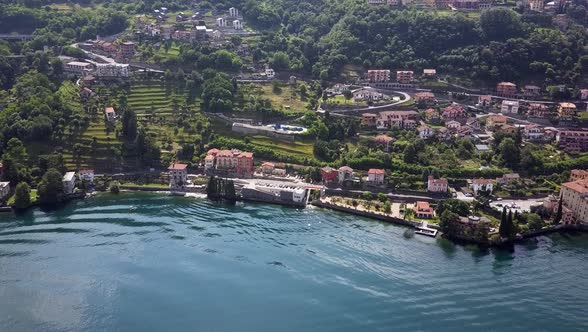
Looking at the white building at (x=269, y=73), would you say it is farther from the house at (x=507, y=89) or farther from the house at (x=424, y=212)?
the house at (x=424, y=212)

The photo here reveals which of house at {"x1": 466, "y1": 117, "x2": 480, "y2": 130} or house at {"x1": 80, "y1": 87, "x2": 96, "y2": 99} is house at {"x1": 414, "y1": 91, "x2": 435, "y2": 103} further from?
house at {"x1": 80, "y1": 87, "x2": 96, "y2": 99}

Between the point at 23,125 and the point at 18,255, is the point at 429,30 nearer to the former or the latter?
the point at 23,125

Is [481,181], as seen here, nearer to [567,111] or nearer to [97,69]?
[567,111]

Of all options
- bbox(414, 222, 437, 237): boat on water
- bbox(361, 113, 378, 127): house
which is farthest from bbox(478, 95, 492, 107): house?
bbox(414, 222, 437, 237): boat on water

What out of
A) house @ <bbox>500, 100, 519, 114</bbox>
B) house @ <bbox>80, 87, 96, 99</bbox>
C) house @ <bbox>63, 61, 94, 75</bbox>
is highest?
house @ <bbox>63, 61, 94, 75</bbox>

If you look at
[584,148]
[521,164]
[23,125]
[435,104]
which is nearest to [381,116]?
[435,104]
